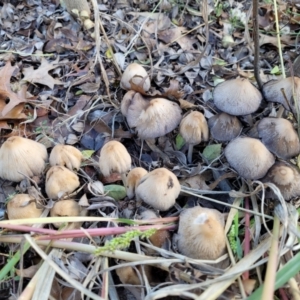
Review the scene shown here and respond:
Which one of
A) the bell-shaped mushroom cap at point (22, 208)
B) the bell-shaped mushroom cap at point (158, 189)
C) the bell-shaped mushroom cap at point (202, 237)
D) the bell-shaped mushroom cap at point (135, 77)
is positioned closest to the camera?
the bell-shaped mushroom cap at point (202, 237)

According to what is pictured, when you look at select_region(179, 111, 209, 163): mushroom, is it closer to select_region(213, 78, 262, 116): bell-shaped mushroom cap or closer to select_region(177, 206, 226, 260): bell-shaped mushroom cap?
select_region(213, 78, 262, 116): bell-shaped mushroom cap

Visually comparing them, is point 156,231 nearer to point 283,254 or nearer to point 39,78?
point 283,254

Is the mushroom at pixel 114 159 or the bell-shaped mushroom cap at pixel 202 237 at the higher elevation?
the mushroom at pixel 114 159

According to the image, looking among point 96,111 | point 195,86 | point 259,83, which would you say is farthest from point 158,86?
point 259,83

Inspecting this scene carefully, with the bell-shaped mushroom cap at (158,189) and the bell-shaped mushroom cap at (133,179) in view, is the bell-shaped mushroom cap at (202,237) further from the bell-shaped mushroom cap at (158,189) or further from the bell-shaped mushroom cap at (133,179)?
the bell-shaped mushroom cap at (133,179)

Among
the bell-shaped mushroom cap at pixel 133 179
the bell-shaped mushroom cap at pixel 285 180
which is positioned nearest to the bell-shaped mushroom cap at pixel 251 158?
the bell-shaped mushroom cap at pixel 285 180

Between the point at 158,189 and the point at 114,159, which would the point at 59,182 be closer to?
the point at 114,159

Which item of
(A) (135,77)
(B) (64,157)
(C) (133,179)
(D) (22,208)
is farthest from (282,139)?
(D) (22,208)

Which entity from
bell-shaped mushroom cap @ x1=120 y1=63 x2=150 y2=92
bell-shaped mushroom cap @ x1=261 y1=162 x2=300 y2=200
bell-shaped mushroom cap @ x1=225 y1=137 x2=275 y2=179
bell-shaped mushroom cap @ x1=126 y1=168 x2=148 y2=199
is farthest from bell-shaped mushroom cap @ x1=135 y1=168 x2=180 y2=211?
bell-shaped mushroom cap @ x1=120 y1=63 x2=150 y2=92
